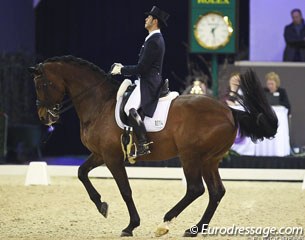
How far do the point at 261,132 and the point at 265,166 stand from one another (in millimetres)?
4849

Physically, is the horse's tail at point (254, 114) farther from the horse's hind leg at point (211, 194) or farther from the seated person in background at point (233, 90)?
the horse's hind leg at point (211, 194)

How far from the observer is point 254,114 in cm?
776

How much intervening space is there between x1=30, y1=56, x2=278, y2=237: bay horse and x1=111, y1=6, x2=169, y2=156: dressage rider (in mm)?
158

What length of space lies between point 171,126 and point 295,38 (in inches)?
285

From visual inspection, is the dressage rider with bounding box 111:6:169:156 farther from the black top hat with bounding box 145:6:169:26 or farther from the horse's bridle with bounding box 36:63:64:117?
the horse's bridle with bounding box 36:63:64:117

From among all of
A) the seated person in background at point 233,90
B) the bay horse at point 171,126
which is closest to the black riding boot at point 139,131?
the bay horse at point 171,126

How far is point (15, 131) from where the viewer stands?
47.9 feet

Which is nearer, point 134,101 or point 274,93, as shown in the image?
point 134,101

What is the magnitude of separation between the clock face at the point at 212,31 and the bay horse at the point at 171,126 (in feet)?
17.7

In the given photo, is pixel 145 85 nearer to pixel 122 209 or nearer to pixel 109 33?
pixel 122 209

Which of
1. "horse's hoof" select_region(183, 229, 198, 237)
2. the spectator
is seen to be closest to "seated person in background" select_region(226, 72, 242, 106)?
"horse's hoof" select_region(183, 229, 198, 237)

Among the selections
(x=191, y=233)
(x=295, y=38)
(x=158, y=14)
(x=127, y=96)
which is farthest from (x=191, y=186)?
(x=295, y=38)

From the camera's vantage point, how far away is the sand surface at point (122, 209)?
26.0 feet

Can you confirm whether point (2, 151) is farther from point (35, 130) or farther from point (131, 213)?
point (131, 213)
